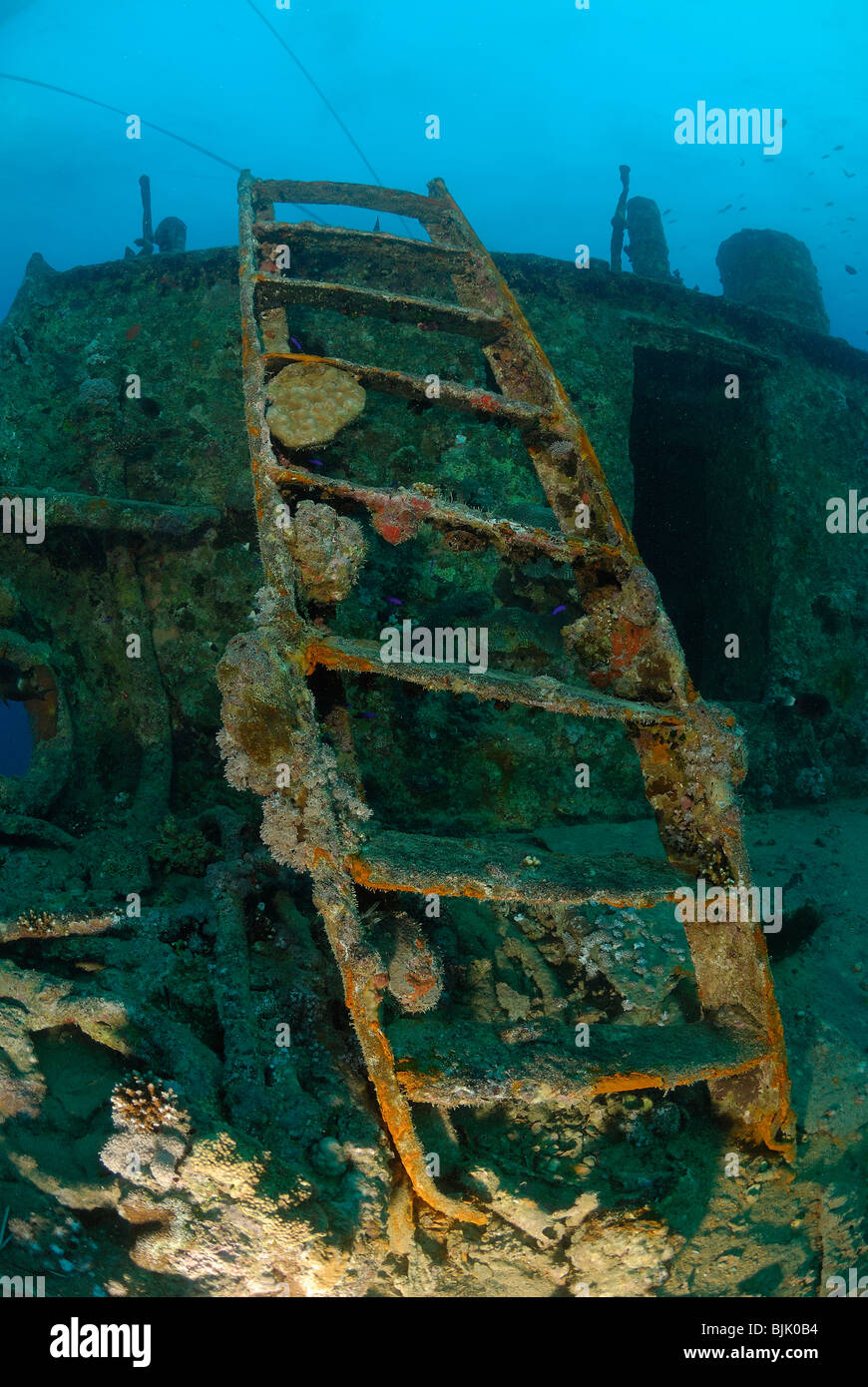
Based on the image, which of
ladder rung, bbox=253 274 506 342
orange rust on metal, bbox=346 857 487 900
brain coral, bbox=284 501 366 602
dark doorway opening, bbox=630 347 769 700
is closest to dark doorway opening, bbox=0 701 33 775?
dark doorway opening, bbox=630 347 769 700

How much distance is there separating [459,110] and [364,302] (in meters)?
144

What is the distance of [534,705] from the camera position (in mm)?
2764

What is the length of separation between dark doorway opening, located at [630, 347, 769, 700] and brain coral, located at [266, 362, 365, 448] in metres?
4.65

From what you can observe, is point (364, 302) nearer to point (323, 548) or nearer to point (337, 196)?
point (337, 196)

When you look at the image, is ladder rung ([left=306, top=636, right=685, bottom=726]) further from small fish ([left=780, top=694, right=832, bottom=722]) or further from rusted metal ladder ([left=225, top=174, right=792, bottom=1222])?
small fish ([left=780, top=694, right=832, bottom=722])

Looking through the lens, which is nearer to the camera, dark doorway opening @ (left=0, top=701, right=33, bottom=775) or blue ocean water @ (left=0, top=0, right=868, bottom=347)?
dark doorway opening @ (left=0, top=701, right=33, bottom=775)

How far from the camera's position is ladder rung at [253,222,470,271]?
426cm

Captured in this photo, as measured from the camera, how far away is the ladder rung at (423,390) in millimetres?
3266

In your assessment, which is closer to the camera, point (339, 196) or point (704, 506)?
point (339, 196)

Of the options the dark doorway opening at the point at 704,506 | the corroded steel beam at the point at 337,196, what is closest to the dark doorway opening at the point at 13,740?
the dark doorway opening at the point at 704,506

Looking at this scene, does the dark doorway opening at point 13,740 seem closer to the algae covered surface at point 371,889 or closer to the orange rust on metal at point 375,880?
the algae covered surface at point 371,889

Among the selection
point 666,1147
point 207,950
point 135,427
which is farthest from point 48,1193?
point 135,427

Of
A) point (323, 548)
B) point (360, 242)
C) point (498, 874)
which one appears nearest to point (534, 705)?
point (498, 874)

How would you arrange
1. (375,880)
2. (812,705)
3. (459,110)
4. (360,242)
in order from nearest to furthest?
(375,880) → (360,242) → (812,705) → (459,110)
